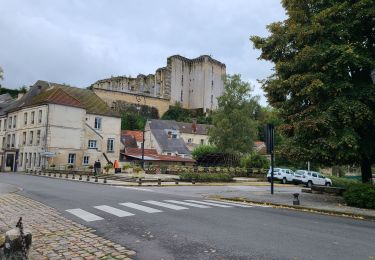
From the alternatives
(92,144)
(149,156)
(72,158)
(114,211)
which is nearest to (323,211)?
(114,211)

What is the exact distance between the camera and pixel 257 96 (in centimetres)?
6103

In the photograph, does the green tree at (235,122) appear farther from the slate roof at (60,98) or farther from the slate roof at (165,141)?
the slate roof at (60,98)

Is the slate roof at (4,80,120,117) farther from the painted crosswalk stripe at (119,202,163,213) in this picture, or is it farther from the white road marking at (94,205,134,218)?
the white road marking at (94,205,134,218)

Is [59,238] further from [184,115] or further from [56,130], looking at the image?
[184,115]

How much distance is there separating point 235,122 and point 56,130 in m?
26.3

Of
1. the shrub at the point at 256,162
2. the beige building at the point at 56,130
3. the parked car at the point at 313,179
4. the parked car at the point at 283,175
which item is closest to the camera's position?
the parked car at the point at 313,179

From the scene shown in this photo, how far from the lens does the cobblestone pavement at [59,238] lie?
21.5ft

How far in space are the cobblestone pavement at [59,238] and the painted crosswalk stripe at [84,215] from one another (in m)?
0.45

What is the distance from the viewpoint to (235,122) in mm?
57562

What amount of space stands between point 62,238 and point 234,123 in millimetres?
51020

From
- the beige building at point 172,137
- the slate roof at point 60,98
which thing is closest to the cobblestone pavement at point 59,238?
the slate roof at point 60,98

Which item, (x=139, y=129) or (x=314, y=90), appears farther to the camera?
(x=139, y=129)

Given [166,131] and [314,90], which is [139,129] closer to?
[166,131]

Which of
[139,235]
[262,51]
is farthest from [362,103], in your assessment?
[139,235]
